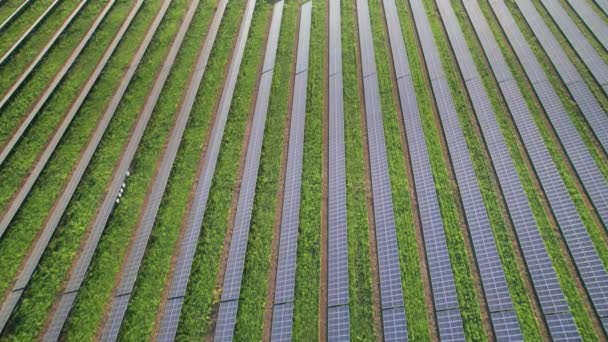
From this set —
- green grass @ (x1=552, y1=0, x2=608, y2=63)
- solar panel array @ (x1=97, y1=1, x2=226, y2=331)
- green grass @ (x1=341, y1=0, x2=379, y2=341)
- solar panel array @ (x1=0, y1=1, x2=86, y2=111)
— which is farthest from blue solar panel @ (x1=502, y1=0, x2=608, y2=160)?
solar panel array @ (x1=0, y1=1, x2=86, y2=111)

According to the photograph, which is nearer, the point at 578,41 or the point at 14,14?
the point at 578,41

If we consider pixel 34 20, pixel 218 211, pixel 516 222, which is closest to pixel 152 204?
pixel 218 211

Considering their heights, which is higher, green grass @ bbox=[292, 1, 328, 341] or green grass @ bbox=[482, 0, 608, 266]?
green grass @ bbox=[292, 1, 328, 341]

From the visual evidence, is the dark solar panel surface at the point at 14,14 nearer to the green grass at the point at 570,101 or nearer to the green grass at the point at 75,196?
the green grass at the point at 75,196

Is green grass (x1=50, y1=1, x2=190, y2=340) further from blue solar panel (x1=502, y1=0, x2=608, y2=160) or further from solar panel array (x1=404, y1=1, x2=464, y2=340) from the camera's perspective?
blue solar panel (x1=502, y1=0, x2=608, y2=160)

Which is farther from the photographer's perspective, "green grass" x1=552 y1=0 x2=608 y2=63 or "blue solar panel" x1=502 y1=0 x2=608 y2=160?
"green grass" x1=552 y1=0 x2=608 y2=63

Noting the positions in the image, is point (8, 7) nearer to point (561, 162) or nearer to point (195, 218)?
point (195, 218)
